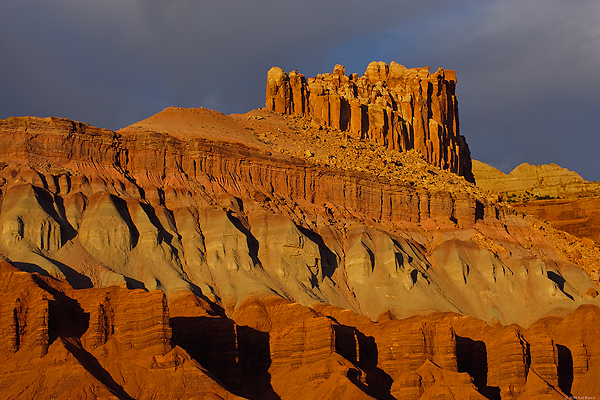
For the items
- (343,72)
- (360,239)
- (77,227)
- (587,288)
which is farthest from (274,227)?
(343,72)

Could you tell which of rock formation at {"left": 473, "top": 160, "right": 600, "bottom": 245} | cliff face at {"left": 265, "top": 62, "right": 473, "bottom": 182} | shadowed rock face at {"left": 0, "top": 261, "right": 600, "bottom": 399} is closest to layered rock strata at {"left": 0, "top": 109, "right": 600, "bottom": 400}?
shadowed rock face at {"left": 0, "top": 261, "right": 600, "bottom": 399}

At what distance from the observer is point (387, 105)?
151875mm

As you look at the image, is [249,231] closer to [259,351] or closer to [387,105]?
[259,351]

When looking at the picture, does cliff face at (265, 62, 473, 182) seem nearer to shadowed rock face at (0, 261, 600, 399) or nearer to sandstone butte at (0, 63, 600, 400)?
sandstone butte at (0, 63, 600, 400)

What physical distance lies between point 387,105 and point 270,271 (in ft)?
205

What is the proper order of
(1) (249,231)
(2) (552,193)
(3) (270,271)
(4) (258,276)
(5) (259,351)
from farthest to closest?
(2) (552,193) → (1) (249,231) → (3) (270,271) → (4) (258,276) → (5) (259,351)

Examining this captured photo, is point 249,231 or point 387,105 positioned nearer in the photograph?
point 249,231

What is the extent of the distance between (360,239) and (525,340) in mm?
24857

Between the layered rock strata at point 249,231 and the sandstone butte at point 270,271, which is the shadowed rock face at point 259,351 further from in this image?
the layered rock strata at point 249,231

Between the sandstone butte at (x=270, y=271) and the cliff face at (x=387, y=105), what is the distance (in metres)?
1.03

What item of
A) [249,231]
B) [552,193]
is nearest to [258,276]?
[249,231]

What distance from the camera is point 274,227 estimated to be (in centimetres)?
9950

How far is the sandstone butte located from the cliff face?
103 cm

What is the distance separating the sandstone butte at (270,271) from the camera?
6462 centimetres
